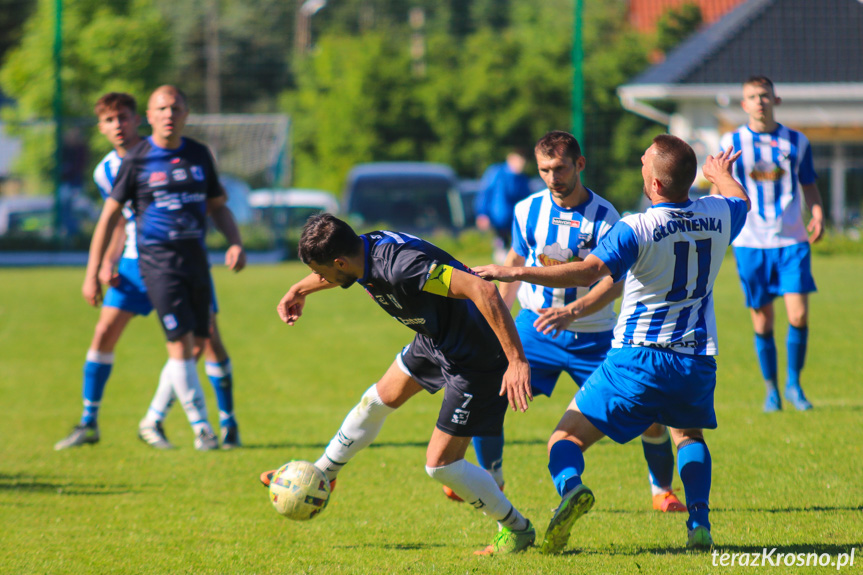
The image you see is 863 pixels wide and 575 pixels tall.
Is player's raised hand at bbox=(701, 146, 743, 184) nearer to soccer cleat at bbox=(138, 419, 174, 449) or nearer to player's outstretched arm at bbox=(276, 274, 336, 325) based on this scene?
player's outstretched arm at bbox=(276, 274, 336, 325)

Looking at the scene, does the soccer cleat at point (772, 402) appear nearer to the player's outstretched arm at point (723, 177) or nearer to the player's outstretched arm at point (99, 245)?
the player's outstretched arm at point (723, 177)

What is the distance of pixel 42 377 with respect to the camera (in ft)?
A: 30.7

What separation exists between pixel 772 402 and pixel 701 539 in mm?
3219

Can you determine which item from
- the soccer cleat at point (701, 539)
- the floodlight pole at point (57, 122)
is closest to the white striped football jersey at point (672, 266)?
the soccer cleat at point (701, 539)

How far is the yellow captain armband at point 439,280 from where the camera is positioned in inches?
148

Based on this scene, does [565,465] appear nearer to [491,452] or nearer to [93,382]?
[491,452]

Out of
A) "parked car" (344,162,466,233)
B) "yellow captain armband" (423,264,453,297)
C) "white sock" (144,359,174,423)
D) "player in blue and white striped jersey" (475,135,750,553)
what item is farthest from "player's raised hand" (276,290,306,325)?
"parked car" (344,162,466,233)

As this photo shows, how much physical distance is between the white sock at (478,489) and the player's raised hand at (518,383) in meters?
0.50

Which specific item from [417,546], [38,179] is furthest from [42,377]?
Result: [38,179]

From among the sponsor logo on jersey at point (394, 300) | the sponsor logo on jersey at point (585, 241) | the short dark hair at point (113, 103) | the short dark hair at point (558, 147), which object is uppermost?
the short dark hair at point (113, 103)

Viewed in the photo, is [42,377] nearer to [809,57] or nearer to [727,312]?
[727,312]

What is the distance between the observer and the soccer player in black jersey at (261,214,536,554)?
149 inches

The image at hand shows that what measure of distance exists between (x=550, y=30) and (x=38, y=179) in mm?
14954

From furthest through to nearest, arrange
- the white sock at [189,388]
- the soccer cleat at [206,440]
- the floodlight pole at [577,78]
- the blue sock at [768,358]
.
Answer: the floodlight pole at [577,78] < the blue sock at [768,358] < the soccer cleat at [206,440] < the white sock at [189,388]
